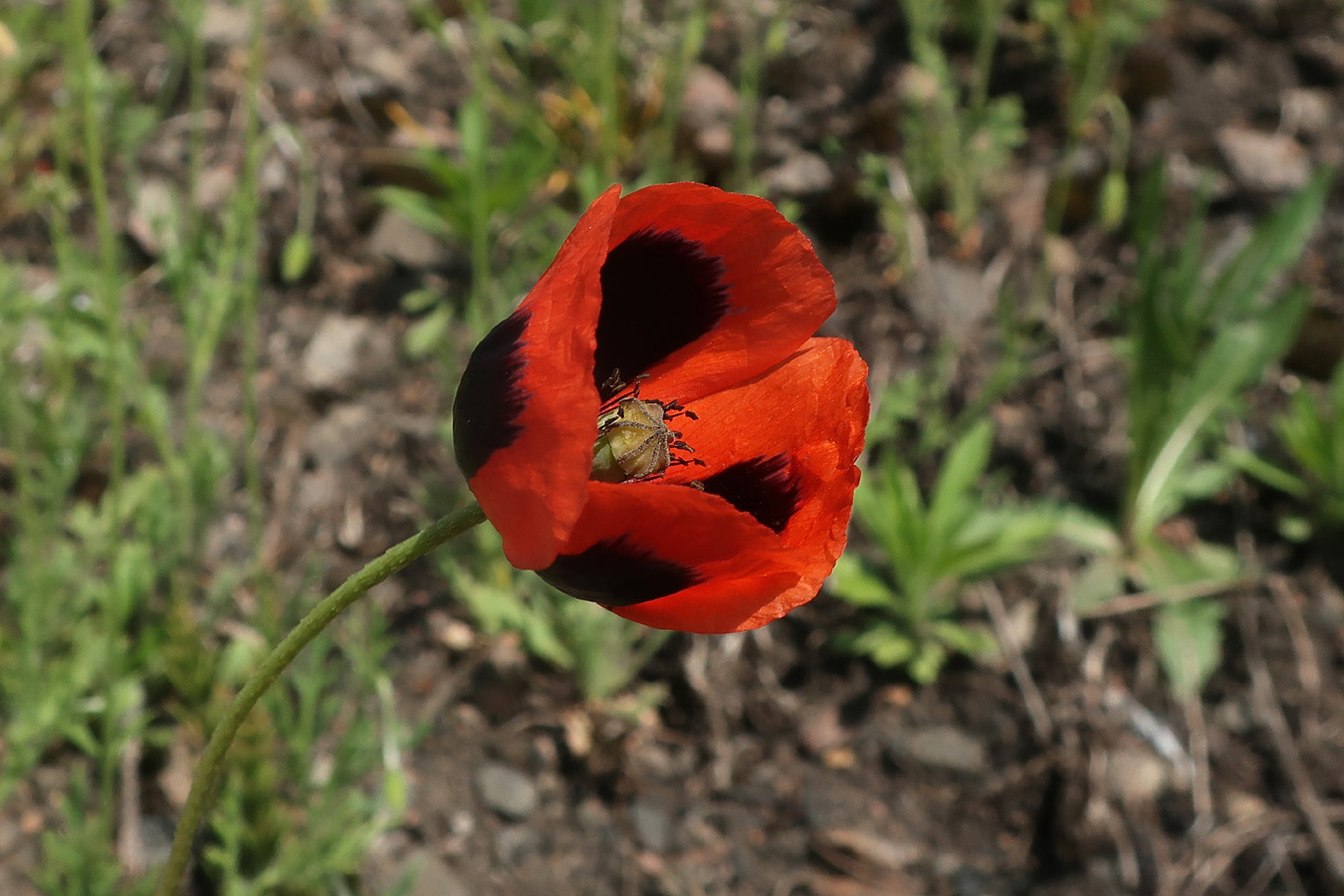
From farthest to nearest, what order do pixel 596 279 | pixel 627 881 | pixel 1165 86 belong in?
pixel 1165 86 < pixel 627 881 < pixel 596 279

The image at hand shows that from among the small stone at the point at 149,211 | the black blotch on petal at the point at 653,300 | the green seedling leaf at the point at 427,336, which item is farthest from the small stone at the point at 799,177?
the black blotch on petal at the point at 653,300

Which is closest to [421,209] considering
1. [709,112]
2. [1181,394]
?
[709,112]

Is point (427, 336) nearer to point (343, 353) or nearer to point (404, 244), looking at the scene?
point (343, 353)

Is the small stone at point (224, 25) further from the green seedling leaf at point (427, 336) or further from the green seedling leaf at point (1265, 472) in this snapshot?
the green seedling leaf at point (1265, 472)

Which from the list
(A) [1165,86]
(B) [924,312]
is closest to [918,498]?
(B) [924,312]

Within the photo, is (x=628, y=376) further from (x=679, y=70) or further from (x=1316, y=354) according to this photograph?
(x=1316, y=354)

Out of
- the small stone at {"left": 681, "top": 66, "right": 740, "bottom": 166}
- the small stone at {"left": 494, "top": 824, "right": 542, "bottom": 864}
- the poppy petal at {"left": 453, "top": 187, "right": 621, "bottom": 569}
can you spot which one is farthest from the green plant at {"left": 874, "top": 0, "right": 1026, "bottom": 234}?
the poppy petal at {"left": 453, "top": 187, "right": 621, "bottom": 569}
